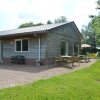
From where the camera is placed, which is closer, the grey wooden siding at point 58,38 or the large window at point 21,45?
the grey wooden siding at point 58,38

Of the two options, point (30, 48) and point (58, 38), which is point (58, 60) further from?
point (58, 38)

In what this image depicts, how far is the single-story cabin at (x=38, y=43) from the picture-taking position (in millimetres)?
16516

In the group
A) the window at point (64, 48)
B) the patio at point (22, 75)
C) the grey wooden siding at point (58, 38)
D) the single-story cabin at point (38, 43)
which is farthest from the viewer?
the window at point (64, 48)

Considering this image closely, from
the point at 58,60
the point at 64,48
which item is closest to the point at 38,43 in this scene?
the point at 58,60

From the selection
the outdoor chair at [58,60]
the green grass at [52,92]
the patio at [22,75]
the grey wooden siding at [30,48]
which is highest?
the grey wooden siding at [30,48]

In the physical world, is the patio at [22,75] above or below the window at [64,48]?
below

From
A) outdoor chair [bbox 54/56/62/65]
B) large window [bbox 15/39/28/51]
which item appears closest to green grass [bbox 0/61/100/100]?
outdoor chair [bbox 54/56/62/65]

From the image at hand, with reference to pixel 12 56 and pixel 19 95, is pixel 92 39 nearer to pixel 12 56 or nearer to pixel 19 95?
pixel 12 56

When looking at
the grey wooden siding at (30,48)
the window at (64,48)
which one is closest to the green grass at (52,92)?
the grey wooden siding at (30,48)

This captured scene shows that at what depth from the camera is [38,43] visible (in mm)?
16875

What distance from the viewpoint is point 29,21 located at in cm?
6041

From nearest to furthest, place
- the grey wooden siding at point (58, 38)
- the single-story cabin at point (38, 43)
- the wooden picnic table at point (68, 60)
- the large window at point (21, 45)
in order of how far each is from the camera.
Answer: the wooden picnic table at point (68, 60)
the single-story cabin at point (38, 43)
the grey wooden siding at point (58, 38)
the large window at point (21, 45)

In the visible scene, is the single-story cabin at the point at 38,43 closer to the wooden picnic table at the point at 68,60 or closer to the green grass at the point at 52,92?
the wooden picnic table at the point at 68,60

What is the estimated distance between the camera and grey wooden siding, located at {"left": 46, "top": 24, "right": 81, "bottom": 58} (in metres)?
17.1
